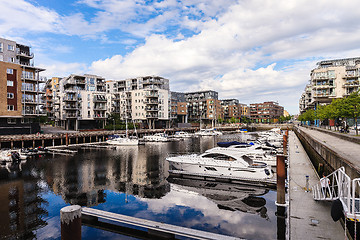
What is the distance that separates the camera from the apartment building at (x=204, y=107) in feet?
493

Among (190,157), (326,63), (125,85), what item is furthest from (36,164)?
(326,63)

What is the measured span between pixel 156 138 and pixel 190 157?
4264 centimetres

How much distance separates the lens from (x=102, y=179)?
1017 inches

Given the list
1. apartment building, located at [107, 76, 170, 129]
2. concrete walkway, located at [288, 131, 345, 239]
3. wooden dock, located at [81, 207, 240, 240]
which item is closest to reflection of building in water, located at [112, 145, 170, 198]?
wooden dock, located at [81, 207, 240, 240]

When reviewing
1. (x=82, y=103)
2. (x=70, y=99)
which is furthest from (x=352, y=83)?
(x=70, y=99)

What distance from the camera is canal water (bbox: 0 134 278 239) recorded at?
14117 millimetres

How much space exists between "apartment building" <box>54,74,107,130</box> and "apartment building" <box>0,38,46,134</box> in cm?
1954

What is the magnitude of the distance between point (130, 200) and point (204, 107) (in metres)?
137

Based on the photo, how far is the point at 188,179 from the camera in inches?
992

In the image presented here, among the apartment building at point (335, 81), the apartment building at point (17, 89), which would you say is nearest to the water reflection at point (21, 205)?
the apartment building at point (17, 89)

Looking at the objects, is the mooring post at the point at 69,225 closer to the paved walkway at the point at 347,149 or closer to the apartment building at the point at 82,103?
the paved walkway at the point at 347,149

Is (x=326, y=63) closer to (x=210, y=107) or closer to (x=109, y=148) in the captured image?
(x=210, y=107)

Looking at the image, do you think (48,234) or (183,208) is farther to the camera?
(183,208)

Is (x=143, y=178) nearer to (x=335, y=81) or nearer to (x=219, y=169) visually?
(x=219, y=169)
